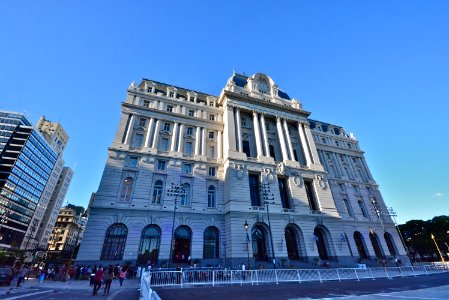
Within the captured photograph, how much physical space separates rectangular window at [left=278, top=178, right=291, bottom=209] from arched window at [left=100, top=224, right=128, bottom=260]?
22092mm

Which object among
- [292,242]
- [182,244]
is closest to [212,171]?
[182,244]

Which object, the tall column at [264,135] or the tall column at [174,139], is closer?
the tall column at [174,139]

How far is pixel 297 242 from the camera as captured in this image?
2952 cm

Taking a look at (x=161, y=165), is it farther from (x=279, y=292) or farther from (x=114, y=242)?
(x=279, y=292)

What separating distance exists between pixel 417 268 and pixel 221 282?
26503 millimetres

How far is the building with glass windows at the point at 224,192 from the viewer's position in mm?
25469

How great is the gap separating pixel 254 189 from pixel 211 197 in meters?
6.58

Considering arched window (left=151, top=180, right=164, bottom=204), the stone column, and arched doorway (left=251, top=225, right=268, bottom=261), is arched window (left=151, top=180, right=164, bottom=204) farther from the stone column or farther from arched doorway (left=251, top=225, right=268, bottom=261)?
arched doorway (left=251, top=225, right=268, bottom=261)

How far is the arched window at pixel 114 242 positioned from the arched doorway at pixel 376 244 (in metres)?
40.0

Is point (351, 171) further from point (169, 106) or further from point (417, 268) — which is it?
point (169, 106)

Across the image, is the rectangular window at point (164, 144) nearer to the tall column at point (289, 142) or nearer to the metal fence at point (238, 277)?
the metal fence at point (238, 277)

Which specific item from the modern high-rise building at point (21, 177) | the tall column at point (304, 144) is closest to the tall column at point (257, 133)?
the tall column at point (304, 144)

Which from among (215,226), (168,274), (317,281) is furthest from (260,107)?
(168,274)

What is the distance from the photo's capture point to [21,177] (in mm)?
72938
